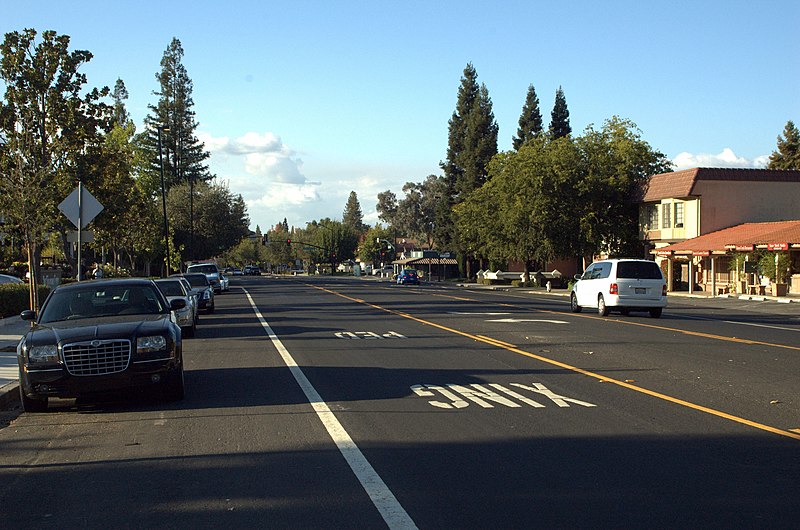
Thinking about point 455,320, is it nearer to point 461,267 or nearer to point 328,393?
point 328,393

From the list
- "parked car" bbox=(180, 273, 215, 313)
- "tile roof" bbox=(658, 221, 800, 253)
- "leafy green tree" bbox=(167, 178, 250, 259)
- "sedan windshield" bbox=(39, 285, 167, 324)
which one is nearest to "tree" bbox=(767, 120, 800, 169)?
"tile roof" bbox=(658, 221, 800, 253)

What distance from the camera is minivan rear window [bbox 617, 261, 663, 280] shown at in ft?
83.5

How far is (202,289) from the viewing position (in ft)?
98.3

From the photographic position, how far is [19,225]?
26.1 meters

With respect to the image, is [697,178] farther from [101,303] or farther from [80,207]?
[101,303]

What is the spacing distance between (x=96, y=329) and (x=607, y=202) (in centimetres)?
5454

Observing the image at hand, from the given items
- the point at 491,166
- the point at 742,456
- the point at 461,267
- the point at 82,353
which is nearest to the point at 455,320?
the point at 82,353

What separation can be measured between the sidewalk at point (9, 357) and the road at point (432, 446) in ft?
3.64

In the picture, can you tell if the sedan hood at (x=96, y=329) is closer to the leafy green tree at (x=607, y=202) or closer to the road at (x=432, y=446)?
the road at (x=432, y=446)

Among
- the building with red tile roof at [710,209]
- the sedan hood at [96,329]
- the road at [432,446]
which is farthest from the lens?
the building with red tile roof at [710,209]

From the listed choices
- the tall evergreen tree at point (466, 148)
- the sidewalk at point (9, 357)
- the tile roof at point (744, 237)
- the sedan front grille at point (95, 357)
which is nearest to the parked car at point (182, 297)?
the sidewalk at point (9, 357)

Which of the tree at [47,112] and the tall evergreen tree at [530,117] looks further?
the tall evergreen tree at [530,117]

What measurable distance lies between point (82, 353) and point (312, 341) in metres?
9.17

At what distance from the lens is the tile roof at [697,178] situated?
5303 cm
